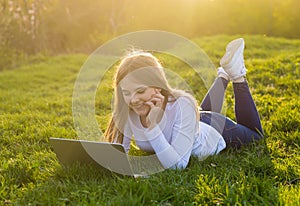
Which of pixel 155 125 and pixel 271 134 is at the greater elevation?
pixel 155 125

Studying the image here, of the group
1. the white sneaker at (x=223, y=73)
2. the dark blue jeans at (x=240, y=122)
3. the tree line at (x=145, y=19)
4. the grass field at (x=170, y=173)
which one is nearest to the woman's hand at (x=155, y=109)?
the grass field at (x=170, y=173)

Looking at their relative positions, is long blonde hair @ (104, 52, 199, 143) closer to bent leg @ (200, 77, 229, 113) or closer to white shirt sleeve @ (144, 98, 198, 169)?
white shirt sleeve @ (144, 98, 198, 169)

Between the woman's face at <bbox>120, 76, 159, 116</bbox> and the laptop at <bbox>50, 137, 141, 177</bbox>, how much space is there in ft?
1.17

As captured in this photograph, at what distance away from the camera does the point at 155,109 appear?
2.59m

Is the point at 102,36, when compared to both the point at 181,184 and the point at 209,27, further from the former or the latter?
the point at 181,184

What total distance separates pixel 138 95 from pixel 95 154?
0.43 metres

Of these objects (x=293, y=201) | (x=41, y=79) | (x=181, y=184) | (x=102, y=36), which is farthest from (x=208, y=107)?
(x=102, y=36)

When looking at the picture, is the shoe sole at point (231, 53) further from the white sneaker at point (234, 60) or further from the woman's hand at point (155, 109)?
the woman's hand at point (155, 109)

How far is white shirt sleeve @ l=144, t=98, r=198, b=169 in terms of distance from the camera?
257 centimetres

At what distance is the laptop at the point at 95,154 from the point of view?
2.26 meters

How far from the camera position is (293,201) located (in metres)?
2.02

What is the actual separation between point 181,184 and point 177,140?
0.34 m

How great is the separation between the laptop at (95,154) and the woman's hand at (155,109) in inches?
12.9

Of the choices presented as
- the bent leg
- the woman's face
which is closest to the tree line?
the bent leg
